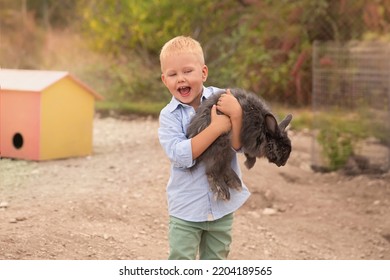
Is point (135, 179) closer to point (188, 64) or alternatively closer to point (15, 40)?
point (188, 64)

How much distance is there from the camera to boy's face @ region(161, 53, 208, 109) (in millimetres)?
2869

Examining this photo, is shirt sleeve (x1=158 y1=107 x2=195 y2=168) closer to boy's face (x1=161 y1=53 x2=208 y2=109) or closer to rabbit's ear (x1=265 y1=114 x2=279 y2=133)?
boy's face (x1=161 y1=53 x2=208 y2=109)

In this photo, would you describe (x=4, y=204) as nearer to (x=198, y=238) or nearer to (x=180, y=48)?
(x=198, y=238)

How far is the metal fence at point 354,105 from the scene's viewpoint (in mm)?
6336

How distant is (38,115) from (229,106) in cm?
316

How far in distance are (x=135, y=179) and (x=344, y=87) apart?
7.60ft

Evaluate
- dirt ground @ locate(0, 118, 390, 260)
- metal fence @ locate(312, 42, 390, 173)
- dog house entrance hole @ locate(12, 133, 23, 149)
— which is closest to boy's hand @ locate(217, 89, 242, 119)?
dirt ground @ locate(0, 118, 390, 260)

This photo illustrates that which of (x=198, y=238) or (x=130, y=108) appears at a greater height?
(x=198, y=238)

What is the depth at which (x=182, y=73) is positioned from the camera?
9.43 ft

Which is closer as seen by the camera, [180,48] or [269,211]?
[180,48]

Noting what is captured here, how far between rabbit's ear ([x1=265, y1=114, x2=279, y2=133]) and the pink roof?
3.09m

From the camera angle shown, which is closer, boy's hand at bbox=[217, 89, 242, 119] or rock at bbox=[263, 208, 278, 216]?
boy's hand at bbox=[217, 89, 242, 119]

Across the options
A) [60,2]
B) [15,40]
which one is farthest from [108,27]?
[60,2]

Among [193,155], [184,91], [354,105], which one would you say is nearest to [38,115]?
[354,105]
